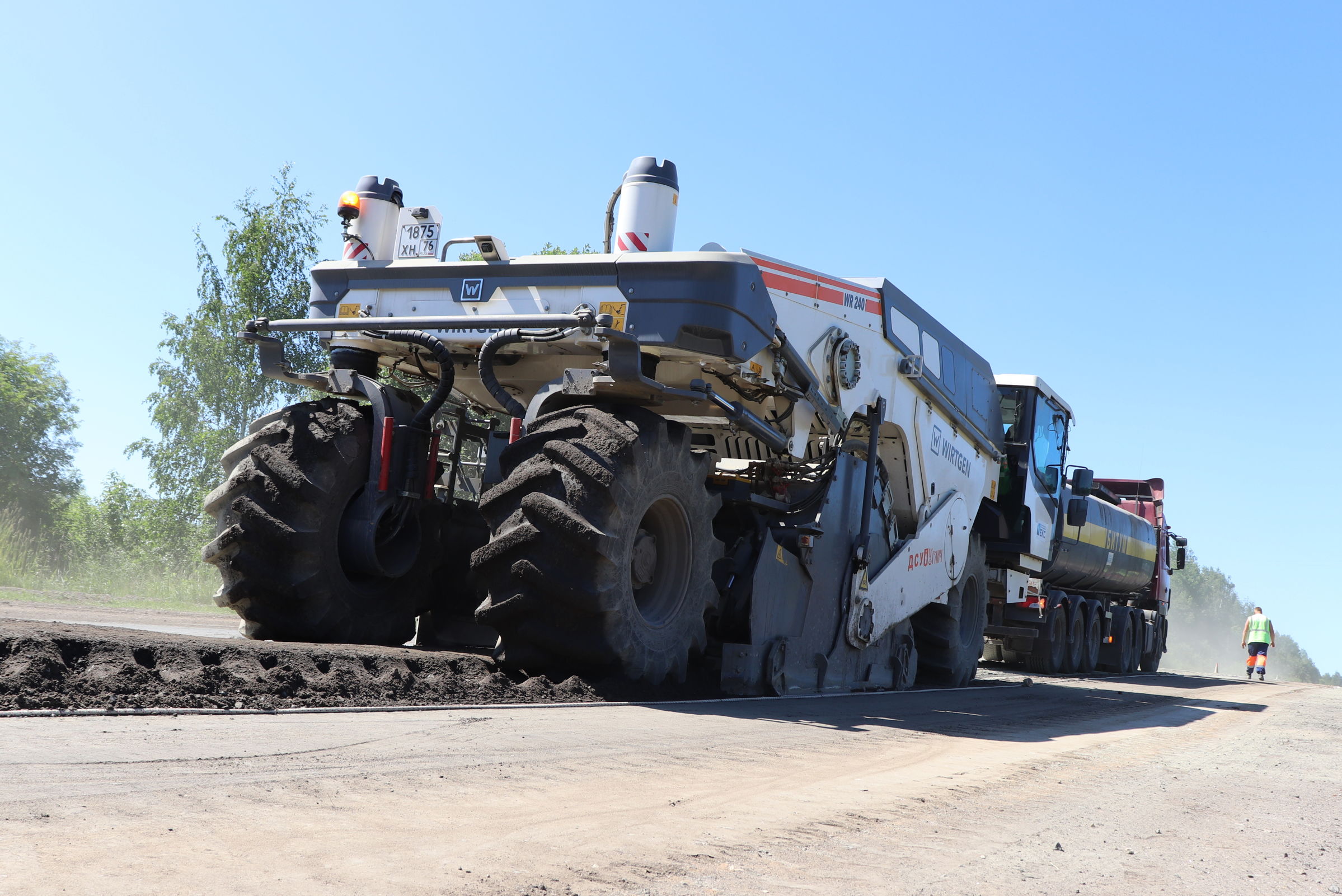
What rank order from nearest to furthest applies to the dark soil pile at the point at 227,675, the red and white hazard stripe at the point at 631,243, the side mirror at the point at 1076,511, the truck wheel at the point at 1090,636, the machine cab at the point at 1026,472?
the dark soil pile at the point at 227,675 → the red and white hazard stripe at the point at 631,243 → the machine cab at the point at 1026,472 → the side mirror at the point at 1076,511 → the truck wheel at the point at 1090,636

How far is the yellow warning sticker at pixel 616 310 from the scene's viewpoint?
6.90 metres

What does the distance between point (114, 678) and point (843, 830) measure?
2978 millimetres

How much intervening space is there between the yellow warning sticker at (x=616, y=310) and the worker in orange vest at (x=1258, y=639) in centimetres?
2332

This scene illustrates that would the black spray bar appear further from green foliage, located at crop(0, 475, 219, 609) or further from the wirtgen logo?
green foliage, located at crop(0, 475, 219, 609)

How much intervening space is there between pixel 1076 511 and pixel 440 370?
35.8 ft

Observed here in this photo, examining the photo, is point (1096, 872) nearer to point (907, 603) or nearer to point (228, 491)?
point (228, 491)

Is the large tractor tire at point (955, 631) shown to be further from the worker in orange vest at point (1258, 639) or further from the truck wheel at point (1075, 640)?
the worker in orange vest at point (1258, 639)

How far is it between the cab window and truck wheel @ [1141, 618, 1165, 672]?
10.6 meters

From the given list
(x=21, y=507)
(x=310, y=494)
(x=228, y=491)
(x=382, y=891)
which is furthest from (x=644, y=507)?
(x=21, y=507)

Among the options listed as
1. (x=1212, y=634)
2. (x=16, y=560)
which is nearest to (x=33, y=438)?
(x=16, y=560)

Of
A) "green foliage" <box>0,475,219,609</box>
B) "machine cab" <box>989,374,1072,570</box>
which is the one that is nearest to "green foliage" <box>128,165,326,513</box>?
"green foliage" <box>0,475,219,609</box>

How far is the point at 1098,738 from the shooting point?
303 inches

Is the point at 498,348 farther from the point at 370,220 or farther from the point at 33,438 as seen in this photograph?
the point at 33,438

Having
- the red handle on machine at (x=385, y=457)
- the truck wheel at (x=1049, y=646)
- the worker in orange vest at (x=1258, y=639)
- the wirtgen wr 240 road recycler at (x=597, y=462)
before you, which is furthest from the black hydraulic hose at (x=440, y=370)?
the worker in orange vest at (x=1258, y=639)
